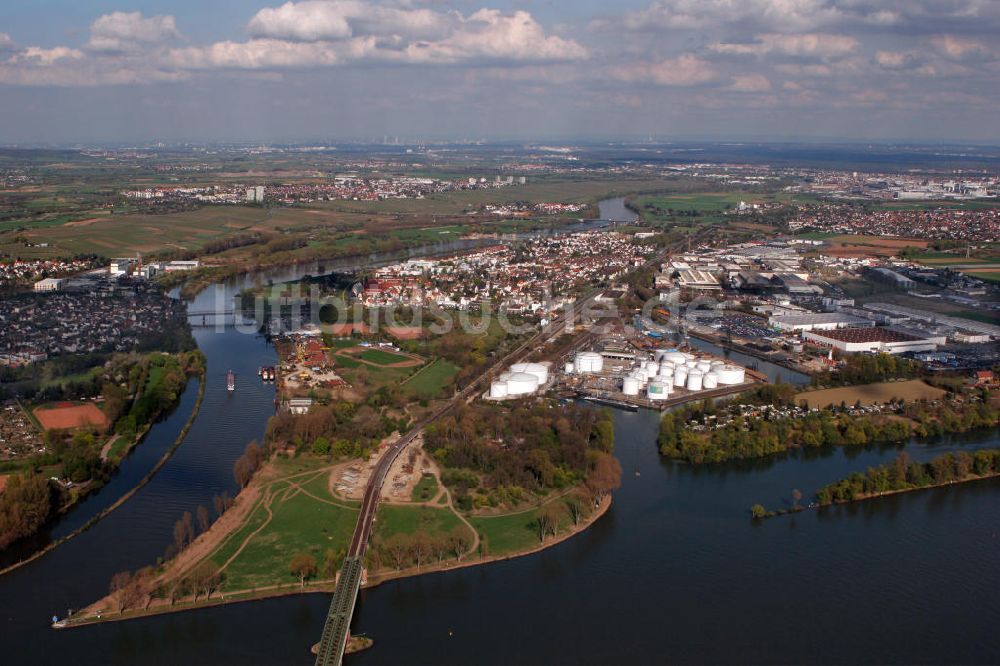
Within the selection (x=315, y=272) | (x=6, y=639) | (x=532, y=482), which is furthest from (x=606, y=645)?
(x=315, y=272)

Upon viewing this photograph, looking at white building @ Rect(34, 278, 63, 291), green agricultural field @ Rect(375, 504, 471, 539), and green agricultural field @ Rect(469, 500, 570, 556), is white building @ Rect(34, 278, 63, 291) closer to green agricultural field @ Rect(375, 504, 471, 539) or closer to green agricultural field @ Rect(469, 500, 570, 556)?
green agricultural field @ Rect(375, 504, 471, 539)

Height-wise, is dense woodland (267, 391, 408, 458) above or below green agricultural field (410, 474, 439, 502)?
above

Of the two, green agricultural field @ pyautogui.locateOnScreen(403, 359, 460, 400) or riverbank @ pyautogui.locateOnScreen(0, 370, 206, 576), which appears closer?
riverbank @ pyautogui.locateOnScreen(0, 370, 206, 576)

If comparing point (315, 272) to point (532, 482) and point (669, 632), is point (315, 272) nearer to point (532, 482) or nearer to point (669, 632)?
point (532, 482)

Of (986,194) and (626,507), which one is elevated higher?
(986,194)

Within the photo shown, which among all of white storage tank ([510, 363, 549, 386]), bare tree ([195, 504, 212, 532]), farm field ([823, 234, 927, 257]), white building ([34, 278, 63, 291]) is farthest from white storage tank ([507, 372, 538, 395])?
farm field ([823, 234, 927, 257])
